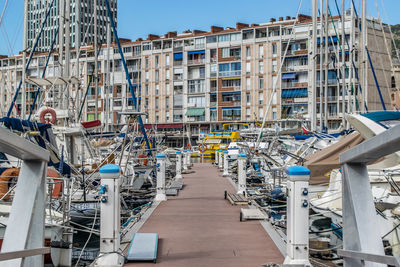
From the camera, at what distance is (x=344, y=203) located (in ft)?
11.2

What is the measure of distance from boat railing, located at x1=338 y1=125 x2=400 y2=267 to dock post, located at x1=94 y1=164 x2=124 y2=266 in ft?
13.4

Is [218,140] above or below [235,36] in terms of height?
below

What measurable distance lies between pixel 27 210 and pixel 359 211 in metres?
2.16

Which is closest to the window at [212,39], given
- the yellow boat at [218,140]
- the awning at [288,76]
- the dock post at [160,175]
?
the awning at [288,76]

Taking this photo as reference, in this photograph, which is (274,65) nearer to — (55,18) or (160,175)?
(55,18)

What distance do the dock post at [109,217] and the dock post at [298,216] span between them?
2402 millimetres

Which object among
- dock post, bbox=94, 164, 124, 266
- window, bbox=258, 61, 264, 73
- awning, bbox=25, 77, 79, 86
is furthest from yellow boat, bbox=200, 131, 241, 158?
dock post, bbox=94, 164, 124, 266

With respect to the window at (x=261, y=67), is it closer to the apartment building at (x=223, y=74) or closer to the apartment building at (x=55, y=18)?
the apartment building at (x=223, y=74)

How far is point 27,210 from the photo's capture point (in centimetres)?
309

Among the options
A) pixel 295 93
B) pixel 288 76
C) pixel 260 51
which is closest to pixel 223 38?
pixel 260 51

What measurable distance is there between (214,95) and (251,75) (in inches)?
261

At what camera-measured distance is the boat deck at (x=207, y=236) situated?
283 inches

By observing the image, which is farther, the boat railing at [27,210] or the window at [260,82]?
the window at [260,82]

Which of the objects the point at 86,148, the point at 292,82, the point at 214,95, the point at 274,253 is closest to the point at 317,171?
the point at 274,253
